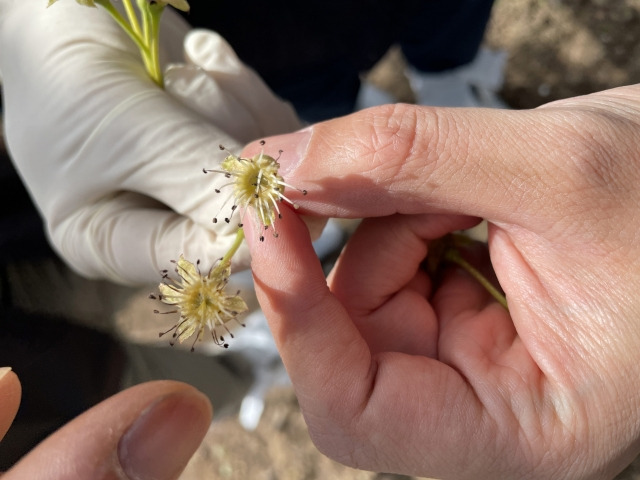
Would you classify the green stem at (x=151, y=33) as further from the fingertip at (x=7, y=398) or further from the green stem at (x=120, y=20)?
the fingertip at (x=7, y=398)

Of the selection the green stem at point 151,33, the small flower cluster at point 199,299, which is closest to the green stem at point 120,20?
the green stem at point 151,33

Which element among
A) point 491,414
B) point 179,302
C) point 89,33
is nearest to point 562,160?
point 491,414

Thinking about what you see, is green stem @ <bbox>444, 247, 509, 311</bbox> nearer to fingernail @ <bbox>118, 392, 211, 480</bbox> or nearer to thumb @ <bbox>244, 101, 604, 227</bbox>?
thumb @ <bbox>244, 101, 604, 227</bbox>

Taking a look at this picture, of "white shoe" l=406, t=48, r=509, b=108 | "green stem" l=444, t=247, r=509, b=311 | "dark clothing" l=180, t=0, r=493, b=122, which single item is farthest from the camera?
"white shoe" l=406, t=48, r=509, b=108

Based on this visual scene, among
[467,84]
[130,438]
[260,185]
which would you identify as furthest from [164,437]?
[467,84]

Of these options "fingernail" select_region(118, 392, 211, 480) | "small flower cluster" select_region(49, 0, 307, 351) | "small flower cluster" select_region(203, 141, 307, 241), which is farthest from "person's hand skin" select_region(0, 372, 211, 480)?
"small flower cluster" select_region(203, 141, 307, 241)

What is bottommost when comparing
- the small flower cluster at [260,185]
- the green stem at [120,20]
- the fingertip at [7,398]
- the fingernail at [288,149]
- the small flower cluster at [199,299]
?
the fingertip at [7,398]

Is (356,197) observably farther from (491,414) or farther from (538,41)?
(538,41)
